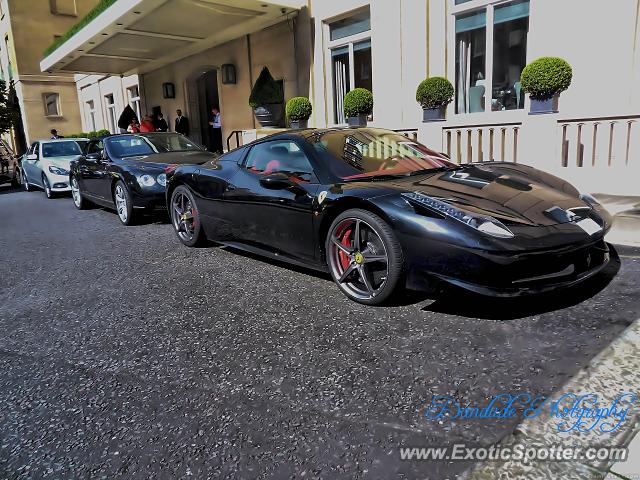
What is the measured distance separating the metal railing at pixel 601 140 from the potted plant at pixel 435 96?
223 cm

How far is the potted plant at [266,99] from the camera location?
1247 centimetres

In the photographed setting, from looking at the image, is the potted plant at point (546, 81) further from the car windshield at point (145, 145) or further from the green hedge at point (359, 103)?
the car windshield at point (145, 145)

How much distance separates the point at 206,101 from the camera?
19672 mm

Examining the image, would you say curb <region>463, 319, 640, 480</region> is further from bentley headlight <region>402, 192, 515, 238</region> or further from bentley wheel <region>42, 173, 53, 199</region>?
bentley wheel <region>42, 173, 53, 199</region>

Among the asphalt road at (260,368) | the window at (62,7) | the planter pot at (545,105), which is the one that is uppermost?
the window at (62,7)

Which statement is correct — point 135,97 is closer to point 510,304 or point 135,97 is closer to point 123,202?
point 123,202

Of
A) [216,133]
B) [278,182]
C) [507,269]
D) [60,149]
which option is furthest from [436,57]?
[216,133]

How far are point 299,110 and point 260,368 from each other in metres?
10.2

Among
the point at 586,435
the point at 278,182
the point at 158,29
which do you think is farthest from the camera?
the point at 158,29

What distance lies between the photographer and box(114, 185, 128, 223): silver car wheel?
750 centimetres

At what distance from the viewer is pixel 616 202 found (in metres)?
6.30

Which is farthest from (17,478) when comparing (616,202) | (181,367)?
(616,202)

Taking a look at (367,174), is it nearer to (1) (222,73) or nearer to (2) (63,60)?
(1) (222,73)

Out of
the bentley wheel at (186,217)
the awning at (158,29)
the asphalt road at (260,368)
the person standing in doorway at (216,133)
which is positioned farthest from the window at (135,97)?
the asphalt road at (260,368)
